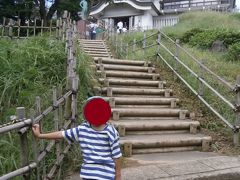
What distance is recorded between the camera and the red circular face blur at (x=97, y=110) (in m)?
2.60

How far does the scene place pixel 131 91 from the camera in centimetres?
712

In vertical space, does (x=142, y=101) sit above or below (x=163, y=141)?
above

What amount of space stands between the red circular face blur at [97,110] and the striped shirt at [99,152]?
124 millimetres

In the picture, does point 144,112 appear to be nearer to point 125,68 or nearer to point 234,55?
point 125,68

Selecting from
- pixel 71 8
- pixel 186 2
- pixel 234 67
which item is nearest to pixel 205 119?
pixel 234 67

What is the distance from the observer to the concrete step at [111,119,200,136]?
18.2 feet

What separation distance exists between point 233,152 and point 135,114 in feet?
5.84

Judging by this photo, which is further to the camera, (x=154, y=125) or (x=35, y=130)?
(x=154, y=125)

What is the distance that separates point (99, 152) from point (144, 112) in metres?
3.53

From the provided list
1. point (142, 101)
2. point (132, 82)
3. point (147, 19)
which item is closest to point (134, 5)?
point (147, 19)

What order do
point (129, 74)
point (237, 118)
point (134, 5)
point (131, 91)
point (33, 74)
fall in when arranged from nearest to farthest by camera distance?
point (237, 118) < point (33, 74) < point (131, 91) < point (129, 74) < point (134, 5)

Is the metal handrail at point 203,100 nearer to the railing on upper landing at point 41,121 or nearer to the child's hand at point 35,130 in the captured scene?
the railing on upper landing at point 41,121

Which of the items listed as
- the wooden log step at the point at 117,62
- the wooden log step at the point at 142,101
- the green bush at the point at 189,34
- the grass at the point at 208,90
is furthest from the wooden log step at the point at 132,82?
the green bush at the point at 189,34

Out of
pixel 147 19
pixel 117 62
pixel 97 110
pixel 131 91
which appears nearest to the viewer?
pixel 97 110
